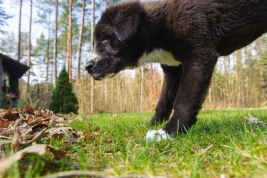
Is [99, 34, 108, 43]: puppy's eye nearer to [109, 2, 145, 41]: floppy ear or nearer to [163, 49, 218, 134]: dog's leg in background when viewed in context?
[109, 2, 145, 41]: floppy ear

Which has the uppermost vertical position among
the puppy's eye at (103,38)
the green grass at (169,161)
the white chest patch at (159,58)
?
the puppy's eye at (103,38)

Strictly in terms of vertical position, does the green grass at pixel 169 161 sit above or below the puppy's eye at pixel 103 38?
below

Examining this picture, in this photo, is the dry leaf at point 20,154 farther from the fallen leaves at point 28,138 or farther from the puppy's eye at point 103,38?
the puppy's eye at point 103,38

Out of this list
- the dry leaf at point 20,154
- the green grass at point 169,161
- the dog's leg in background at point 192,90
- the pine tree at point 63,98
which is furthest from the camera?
the pine tree at point 63,98

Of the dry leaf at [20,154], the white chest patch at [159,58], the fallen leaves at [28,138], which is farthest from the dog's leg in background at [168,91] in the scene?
A: the dry leaf at [20,154]

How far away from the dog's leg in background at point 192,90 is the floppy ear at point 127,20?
0.75 m

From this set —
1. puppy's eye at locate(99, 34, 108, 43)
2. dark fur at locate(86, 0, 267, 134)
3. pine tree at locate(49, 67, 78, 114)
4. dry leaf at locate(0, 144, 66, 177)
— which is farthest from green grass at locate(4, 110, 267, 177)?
pine tree at locate(49, 67, 78, 114)

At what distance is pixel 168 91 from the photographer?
3.74m

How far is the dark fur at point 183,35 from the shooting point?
2652 millimetres

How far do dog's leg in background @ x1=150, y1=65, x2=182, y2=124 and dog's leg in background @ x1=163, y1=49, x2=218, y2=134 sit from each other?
2.97 ft

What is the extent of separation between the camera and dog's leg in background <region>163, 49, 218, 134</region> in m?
2.56

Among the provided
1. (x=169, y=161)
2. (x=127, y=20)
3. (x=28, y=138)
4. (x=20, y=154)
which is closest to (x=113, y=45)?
(x=127, y=20)

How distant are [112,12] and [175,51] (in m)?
0.97

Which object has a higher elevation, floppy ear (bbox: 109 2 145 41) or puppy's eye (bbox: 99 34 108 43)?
floppy ear (bbox: 109 2 145 41)
